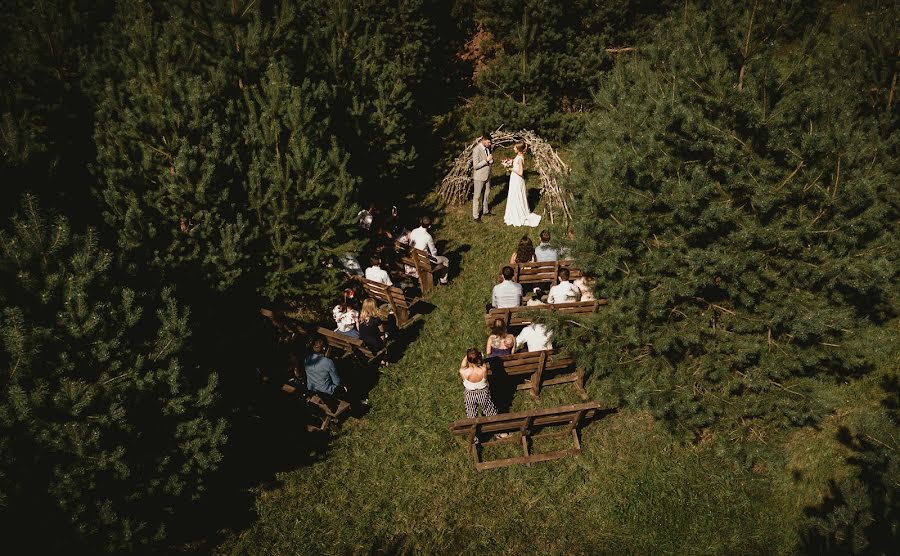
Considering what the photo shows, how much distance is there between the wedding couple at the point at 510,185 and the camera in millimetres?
13672

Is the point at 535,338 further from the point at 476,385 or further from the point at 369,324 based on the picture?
the point at 369,324

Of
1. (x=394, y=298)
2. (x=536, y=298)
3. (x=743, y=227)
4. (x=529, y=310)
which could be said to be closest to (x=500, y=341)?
(x=529, y=310)

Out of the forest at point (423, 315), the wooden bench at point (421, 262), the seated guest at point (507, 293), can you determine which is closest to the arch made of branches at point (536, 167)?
the wooden bench at point (421, 262)

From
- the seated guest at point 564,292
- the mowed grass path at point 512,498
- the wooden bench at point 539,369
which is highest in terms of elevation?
the seated guest at point 564,292

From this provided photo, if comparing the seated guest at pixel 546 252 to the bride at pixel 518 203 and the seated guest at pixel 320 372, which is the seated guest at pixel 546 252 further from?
the seated guest at pixel 320 372

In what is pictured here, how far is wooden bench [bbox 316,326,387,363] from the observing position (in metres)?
9.20

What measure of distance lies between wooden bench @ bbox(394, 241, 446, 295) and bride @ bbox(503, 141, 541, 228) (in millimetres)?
3466

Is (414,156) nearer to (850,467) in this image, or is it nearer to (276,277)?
(276,277)

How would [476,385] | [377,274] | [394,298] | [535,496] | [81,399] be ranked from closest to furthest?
[81,399], [535,496], [476,385], [394,298], [377,274]

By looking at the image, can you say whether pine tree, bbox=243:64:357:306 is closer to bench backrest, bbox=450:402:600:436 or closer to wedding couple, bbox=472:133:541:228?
bench backrest, bbox=450:402:600:436

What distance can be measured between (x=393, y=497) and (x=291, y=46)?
9494 millimetres

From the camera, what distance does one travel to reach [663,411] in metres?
6.68

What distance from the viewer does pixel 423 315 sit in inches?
447

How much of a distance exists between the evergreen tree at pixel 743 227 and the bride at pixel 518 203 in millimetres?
6434
